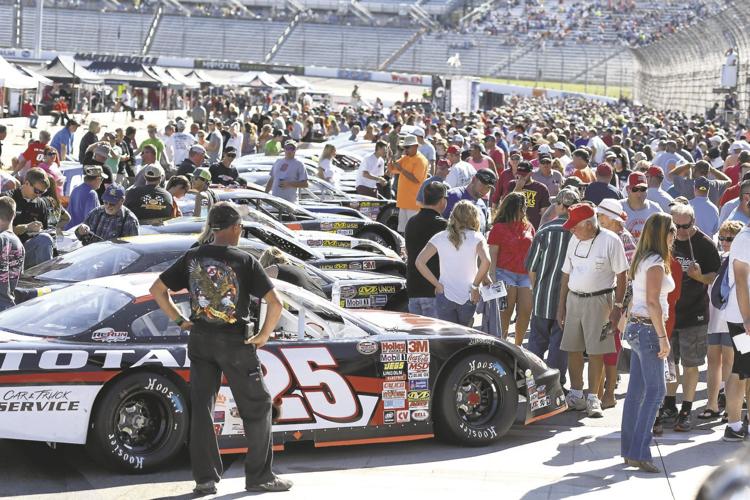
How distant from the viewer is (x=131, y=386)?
22.8 feet

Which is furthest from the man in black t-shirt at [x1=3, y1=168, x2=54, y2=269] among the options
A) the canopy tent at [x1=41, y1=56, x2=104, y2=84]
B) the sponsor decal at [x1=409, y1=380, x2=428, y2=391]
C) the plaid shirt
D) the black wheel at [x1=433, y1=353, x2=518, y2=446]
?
the canopy tent at [x1=41, y1=56, x2=104, y2=84]

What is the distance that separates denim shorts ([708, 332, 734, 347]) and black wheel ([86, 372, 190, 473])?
12.6ft

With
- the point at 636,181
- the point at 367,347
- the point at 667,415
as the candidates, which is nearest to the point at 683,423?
the point at 667,415

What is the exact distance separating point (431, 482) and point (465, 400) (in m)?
0.92

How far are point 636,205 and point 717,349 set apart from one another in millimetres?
2152

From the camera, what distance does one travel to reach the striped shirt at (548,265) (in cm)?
961

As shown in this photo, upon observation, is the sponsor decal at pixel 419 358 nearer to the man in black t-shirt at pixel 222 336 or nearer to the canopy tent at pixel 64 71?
the man in black t-shirt at pixel 222 336

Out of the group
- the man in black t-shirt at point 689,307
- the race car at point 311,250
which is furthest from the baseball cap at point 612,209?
the race car at point 311,250

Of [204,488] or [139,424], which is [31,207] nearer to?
[139,424]

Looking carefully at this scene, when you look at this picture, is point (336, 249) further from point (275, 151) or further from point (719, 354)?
point (275, 151)

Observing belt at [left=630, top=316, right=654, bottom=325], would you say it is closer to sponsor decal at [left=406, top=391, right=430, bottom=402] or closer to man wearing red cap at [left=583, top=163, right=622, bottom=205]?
sponsor decal at [left=406, top=391, right=430, bottom=402]

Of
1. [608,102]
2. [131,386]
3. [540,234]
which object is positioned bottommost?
[131,386]

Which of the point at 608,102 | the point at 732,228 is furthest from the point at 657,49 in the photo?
the point at 732,228

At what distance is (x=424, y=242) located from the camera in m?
9.98
